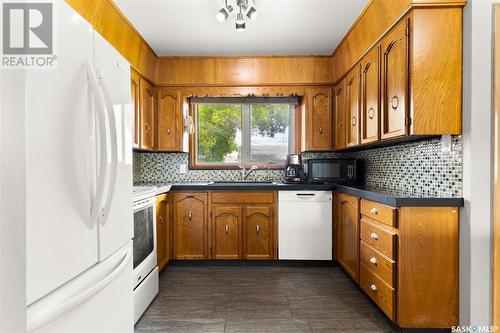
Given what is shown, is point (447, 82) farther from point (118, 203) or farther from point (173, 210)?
point (173, 210)

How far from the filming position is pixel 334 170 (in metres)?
3.32

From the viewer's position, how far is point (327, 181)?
11.0 feet

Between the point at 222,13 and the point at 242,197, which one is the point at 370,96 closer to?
the point at 222,13

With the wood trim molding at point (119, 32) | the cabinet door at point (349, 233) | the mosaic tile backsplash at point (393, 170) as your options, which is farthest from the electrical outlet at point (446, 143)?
the wood trim molding at point (119, 32)

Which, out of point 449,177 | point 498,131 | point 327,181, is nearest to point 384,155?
point 327,181

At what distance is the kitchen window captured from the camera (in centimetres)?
391

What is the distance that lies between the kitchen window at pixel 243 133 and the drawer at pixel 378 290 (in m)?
1.84

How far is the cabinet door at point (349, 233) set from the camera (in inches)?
103

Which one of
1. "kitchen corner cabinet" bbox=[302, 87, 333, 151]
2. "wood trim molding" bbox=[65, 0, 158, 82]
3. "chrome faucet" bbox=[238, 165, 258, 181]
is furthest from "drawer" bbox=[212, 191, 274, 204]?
"wood trim molding" bbox=[65, 0, 158, 82]

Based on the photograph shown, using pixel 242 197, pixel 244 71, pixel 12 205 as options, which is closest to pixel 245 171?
pixel 242 197

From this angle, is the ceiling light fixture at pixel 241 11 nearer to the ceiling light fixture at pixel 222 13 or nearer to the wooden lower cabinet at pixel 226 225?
the ceiling light fixture at pixel 222 13

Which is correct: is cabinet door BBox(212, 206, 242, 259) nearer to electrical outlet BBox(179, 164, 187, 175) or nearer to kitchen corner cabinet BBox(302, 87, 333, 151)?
electrical outlet BBox(179, 164, 187, 175)

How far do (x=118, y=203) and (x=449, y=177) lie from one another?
2009mm

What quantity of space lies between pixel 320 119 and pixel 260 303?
220 centimetres
